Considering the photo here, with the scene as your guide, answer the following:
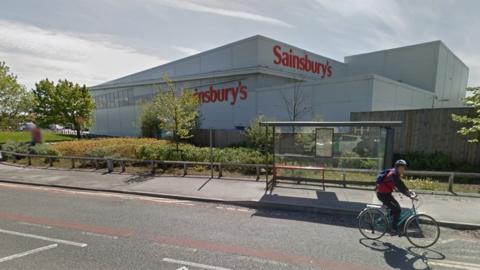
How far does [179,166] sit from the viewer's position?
1250 cm

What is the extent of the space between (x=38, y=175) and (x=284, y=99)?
16039mm

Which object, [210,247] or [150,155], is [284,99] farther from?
[210,247]

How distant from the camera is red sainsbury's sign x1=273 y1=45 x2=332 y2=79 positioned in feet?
75.2

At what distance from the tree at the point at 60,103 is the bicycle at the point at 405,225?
106 ft

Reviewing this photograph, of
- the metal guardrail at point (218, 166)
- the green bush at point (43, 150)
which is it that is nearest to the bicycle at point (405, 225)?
the metal guardrail at point (218, 166)

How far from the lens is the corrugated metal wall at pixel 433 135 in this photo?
37.4ft

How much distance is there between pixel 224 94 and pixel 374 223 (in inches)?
794

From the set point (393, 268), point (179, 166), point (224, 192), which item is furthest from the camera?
point (179, 166)

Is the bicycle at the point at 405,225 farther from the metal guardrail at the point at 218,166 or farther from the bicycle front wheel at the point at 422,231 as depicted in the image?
the metal guardrail at the point at 218,166

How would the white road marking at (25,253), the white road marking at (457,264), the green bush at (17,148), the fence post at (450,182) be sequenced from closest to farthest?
the white road marking at (457,264) → the white road marking at (25,253) → the fence post at (450,182) → the green bush at (17,148)

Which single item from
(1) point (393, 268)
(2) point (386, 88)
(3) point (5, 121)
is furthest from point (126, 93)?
(1) point (393, 268)

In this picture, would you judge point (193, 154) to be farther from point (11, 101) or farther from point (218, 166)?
point (11, 101)

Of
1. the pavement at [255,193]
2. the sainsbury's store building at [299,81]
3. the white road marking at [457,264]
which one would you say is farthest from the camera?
the sainsbury's store building at [299,81]

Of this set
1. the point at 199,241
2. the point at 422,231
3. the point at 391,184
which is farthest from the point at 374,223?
the point at 199,241
